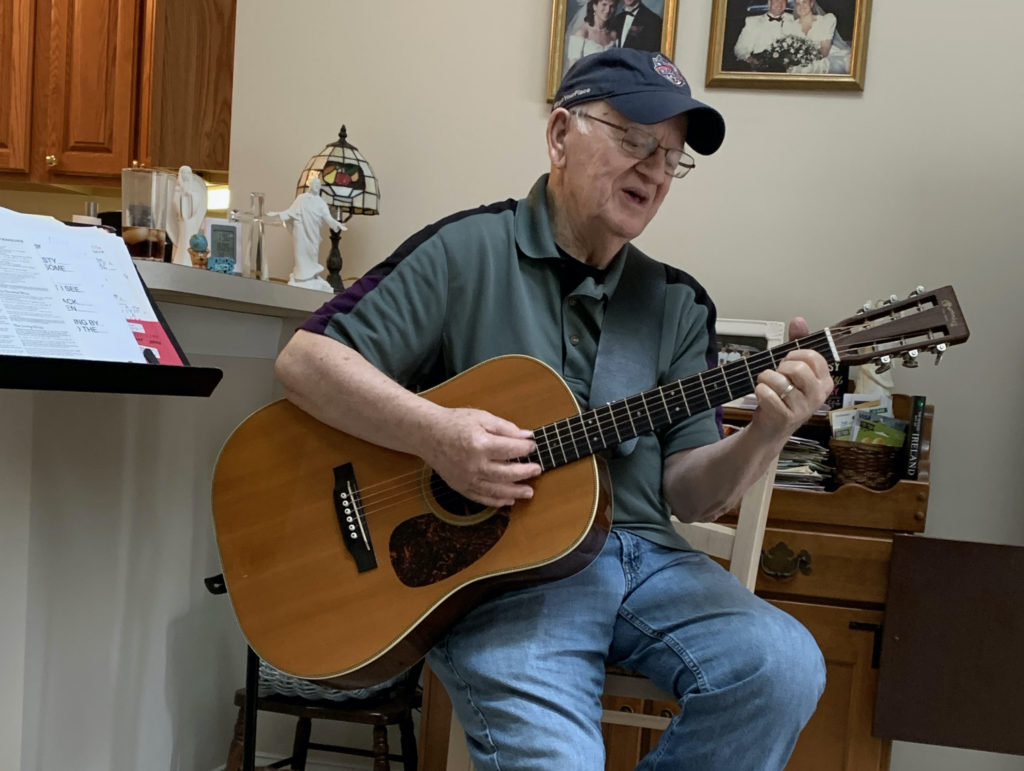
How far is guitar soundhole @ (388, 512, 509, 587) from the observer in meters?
1.09

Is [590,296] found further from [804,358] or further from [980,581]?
[980,581]

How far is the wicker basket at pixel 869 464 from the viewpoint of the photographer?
1.61 meters

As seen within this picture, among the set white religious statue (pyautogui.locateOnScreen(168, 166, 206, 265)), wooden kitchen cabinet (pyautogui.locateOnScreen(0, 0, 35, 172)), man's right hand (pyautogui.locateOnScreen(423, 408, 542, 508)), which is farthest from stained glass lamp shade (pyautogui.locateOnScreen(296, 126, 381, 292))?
wooden kitchen cabinet (pyautogui.locateOnScreen(0, 0, 35, 172))

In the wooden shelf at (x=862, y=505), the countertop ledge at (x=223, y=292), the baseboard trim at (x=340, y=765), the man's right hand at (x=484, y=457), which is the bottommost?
the baseboard trim at (x=340, y=765)

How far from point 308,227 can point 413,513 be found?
0.95 m

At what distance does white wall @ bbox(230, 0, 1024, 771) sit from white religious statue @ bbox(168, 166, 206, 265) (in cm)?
50

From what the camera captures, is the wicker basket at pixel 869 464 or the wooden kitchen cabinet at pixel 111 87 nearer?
the wicker basket at pixel 869 464

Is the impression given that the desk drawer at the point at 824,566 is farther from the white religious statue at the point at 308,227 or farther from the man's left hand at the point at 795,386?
the white religious statue at the point at 308,227

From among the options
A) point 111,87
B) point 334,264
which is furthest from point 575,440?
point 111,87

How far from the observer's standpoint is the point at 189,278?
1343 mm

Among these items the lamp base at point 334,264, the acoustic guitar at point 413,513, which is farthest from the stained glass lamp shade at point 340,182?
the acoustic guitar at point 413,513

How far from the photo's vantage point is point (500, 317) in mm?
1245

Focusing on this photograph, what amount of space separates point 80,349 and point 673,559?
80cm

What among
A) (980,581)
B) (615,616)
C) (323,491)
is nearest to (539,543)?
(615,616)
